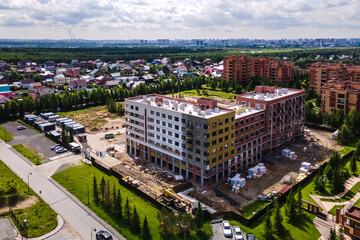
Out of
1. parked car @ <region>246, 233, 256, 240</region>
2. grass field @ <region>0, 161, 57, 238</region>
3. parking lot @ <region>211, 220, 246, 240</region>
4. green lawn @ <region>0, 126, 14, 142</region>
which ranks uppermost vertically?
green lawn @ <region>0, 126, 14, 142</region>

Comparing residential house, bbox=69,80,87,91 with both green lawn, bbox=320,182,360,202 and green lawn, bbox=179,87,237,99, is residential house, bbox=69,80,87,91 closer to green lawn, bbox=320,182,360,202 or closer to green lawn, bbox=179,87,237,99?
green lawn, bbox=179,87,237,99

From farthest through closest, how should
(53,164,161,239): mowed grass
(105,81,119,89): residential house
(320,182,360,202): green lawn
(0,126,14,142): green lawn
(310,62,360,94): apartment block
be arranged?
(105,81,119,89): residential house → (310,62,360,94): apartment block → (0,126,14,142): green lawn → (320,182,360,202): green lawn → (53,164,161,239): mowed grass

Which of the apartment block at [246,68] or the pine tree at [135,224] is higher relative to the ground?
the apartment block at [246,68]

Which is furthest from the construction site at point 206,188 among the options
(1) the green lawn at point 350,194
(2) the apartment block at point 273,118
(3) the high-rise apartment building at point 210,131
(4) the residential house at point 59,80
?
(4) the residential house at point 59,80

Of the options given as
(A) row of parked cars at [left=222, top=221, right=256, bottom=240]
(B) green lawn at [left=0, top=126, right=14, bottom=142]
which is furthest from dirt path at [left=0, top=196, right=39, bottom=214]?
(B) green lawn at [left=0, top=126, right=14, bottom=142]

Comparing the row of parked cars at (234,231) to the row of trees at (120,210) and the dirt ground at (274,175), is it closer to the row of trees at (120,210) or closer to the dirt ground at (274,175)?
the dirt ground at (274,175)

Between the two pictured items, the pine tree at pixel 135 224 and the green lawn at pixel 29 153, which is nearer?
the pine tree at pixel 135 224
